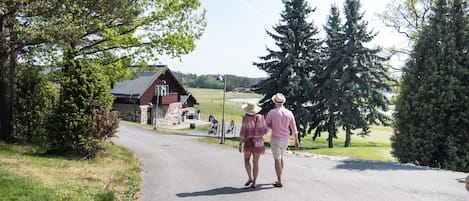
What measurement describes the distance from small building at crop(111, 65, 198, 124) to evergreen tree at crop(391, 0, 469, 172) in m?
27.4

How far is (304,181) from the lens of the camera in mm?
7941

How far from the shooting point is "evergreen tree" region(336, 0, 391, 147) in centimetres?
2612

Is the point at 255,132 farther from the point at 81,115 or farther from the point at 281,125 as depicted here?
the point at 81,115

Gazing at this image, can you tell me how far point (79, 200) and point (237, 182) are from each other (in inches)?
125

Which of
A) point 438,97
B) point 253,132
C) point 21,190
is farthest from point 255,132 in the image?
point 438,97

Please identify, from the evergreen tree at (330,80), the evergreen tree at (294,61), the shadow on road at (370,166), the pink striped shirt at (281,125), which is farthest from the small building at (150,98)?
the pink striped shirt at (281,125)

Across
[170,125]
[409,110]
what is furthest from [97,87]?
[170,125]

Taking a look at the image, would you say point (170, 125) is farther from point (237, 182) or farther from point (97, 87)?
point (237, 182)

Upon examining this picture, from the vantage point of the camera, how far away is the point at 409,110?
1378cm

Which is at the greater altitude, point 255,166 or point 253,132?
point 253,132

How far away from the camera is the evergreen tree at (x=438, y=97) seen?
1275 centimetres

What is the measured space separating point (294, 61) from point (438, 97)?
1439 centimetres

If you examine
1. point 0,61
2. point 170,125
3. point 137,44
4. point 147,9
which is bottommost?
point 170,125

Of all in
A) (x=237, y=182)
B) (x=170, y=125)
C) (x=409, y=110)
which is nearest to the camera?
(x=237, y=182)
